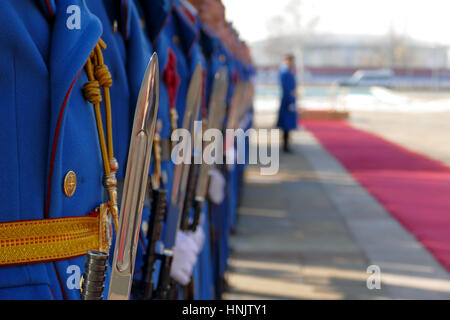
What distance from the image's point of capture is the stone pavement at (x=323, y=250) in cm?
309

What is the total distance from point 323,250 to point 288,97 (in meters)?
4.29

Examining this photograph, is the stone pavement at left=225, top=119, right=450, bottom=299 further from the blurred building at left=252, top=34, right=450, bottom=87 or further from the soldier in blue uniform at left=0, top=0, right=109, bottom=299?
the blurred building at left=252, top=34, right=450, bottom=87

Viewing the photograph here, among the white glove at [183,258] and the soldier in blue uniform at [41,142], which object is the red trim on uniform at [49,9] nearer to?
the soldier in blue uniform at [41,142]

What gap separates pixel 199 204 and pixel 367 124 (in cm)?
1234

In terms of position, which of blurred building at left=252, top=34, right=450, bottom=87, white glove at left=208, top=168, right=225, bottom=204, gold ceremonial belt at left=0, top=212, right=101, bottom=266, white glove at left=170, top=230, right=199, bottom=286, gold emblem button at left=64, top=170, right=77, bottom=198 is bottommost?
white glove at left=170, top=230, right=199, bottom=286

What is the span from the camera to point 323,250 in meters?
3.78

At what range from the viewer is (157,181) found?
4.40ft

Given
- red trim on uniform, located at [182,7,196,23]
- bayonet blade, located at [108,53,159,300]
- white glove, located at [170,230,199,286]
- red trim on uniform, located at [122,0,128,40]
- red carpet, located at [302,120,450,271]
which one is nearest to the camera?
bayonet blade, located at [108,53,159,300]

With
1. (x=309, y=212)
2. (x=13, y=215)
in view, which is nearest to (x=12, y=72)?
(x=13, y=215)

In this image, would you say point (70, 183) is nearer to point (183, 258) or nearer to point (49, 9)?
point (49, 9)

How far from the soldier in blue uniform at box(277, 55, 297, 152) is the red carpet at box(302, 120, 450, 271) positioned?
2.49 feet

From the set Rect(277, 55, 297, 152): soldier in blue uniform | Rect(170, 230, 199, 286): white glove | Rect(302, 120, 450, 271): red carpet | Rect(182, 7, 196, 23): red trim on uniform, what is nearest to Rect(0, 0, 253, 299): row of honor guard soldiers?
Rect(170, 230, 199, 286): white glove

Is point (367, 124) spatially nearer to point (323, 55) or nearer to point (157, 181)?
point (157, 181)

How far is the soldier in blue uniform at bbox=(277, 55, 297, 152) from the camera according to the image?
307 inches
